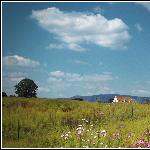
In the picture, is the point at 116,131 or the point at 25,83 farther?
the point at 25,83

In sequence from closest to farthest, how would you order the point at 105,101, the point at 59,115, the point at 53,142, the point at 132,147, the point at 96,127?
the point at 132,147, the point at 53,142, the point at 96,127, the point at 59,115, the point at 105,101

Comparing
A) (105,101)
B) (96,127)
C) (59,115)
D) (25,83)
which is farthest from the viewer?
(105,101)

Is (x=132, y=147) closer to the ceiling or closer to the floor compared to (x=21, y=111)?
closer to the floor

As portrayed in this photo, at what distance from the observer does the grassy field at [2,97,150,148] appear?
1325cm

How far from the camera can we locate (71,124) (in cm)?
1653

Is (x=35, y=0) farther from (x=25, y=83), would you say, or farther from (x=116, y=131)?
(x=25, y=83)

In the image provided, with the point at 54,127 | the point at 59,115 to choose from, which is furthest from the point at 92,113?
the point at 54,127

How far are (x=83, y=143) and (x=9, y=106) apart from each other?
4534 millimetres

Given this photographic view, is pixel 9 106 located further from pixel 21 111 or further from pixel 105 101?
pixel 105 101

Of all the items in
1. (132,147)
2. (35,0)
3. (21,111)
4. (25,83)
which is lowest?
(132,147)

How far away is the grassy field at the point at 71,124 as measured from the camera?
1325 centimetres

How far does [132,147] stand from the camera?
12328mm

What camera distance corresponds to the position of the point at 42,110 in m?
17.8

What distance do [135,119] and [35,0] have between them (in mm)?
7008
